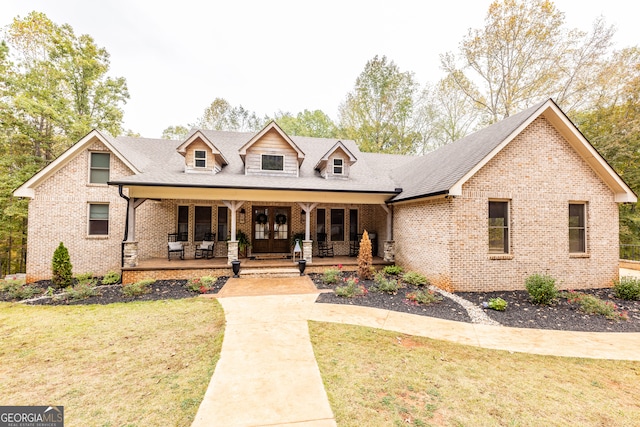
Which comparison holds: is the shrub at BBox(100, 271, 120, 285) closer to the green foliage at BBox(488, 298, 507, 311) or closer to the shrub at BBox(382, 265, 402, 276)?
the shrub at BBox(382, 265, 402, 276)

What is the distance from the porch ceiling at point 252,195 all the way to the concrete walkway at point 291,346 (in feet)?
13.3

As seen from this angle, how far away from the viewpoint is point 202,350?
479 cm

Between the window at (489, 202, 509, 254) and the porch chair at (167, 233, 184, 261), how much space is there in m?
13.0

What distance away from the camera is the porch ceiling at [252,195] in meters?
10.6

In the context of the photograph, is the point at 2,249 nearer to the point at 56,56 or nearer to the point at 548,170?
the point at 56,56

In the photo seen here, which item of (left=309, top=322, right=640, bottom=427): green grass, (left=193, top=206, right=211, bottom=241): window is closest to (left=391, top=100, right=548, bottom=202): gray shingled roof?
(left=309, top=322, right=640, bottom=427): green grass

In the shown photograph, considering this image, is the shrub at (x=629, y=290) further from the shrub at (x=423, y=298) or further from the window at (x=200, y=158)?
the window at (x=200, y=158)

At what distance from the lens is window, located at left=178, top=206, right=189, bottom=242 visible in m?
13.2

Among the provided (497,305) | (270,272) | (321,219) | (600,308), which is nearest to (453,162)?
(497,305)

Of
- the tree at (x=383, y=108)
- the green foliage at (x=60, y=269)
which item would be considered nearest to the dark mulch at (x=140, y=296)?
the green foliage at (x=60, y=269)

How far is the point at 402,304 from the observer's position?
7672mm

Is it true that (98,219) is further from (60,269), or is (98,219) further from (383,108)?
(383,108)

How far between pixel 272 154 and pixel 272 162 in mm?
384

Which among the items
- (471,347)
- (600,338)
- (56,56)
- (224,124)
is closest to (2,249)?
(56,56)
